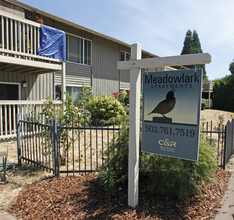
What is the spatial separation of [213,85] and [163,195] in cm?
2707

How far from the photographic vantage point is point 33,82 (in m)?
9.35

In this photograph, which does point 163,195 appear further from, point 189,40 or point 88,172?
point 189,40

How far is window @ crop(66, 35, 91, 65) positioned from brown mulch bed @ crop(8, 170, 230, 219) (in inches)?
384

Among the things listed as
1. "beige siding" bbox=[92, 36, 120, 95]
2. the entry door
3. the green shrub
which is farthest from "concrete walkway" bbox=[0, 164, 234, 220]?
"beige siding" bbox=[92, 36, 120, 95]

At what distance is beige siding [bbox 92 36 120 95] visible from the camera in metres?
14.0

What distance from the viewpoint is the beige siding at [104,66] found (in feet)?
46.1

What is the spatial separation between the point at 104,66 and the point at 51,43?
7.13 meters

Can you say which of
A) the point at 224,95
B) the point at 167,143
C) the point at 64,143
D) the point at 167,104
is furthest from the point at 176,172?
the point at 224,95

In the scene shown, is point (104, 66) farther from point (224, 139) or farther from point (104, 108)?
point (224, 139)

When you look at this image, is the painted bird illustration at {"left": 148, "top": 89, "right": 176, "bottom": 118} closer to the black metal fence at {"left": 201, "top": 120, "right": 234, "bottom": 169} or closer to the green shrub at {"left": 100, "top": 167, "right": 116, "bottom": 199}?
the green shrub at {"left": 100, "top": 167, "right": 116, "bottom": 199}

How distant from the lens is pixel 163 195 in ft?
11.1

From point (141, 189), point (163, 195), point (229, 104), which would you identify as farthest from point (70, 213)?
point (229, 104)

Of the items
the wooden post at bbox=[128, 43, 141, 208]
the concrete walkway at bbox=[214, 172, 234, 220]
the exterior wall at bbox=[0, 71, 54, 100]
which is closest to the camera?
the concrete walkway at bbox=[214, 172, 234, 220]

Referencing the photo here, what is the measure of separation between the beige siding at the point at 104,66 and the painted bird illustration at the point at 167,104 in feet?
37.3
